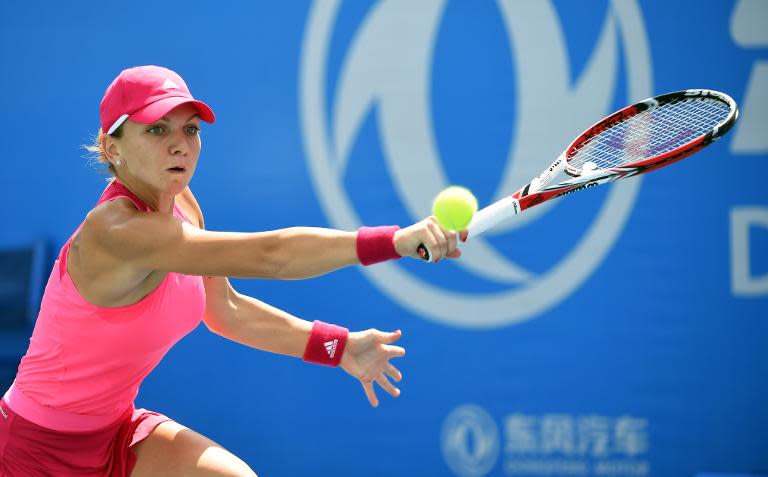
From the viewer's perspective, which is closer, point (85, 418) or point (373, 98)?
point (85, 418)

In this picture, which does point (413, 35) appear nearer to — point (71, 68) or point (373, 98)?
point (373, 98)

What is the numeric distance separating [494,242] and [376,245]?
100 inches

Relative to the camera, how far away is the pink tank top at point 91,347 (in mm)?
2455

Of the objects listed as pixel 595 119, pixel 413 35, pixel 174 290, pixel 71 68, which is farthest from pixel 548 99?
pixel 174 290

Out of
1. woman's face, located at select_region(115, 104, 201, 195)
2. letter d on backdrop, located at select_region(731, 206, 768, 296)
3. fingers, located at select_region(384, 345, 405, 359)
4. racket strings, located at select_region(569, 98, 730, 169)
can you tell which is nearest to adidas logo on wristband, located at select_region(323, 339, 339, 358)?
fingers, located at select_region(384, 345, 405, 359)

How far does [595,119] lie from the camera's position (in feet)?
15.3

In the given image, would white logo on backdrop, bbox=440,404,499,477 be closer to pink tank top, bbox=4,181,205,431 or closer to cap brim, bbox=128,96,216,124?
pink tank top, bbox=4,181,205,431

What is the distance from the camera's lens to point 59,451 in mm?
2572

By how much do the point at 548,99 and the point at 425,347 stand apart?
4.33 ft

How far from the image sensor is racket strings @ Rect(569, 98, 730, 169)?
3115mm

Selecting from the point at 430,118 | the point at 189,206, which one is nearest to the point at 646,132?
the point at 189,206

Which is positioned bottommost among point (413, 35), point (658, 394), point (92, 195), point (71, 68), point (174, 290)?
point (174, 290)

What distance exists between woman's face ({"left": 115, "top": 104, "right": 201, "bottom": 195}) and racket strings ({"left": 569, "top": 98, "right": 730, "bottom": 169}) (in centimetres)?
121

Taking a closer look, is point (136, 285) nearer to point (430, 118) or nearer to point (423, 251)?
point (423, 251)
